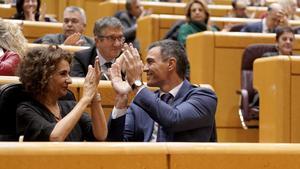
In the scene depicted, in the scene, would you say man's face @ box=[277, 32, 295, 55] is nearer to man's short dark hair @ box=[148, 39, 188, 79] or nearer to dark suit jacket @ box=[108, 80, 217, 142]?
man's short dark hair @ box=[148, 39, 188, 79]

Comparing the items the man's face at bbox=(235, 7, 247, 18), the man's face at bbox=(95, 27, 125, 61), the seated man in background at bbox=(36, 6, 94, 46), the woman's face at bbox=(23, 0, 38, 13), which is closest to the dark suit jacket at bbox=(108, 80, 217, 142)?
the man's face at bbox=(95, 27, 125, 61)

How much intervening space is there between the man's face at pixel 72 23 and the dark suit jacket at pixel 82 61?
4.12ft

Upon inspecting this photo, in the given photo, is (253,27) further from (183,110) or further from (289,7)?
(183,110)

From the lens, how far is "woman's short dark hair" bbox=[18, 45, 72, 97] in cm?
310

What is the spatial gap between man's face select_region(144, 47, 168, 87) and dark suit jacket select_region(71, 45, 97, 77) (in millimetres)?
964

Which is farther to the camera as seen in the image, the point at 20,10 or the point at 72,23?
the point at 20,10

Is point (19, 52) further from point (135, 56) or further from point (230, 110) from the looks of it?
point (230, 110)

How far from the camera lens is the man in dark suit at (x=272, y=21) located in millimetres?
6977

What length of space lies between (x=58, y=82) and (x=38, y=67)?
0.09 meters

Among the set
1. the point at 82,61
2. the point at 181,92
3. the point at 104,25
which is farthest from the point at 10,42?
the point at 181,92

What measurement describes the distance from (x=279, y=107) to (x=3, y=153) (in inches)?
117

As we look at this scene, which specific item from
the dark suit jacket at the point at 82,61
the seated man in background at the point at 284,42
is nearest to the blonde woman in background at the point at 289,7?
the seated man in background at the point at 284,42

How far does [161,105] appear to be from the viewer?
332 centimetres
